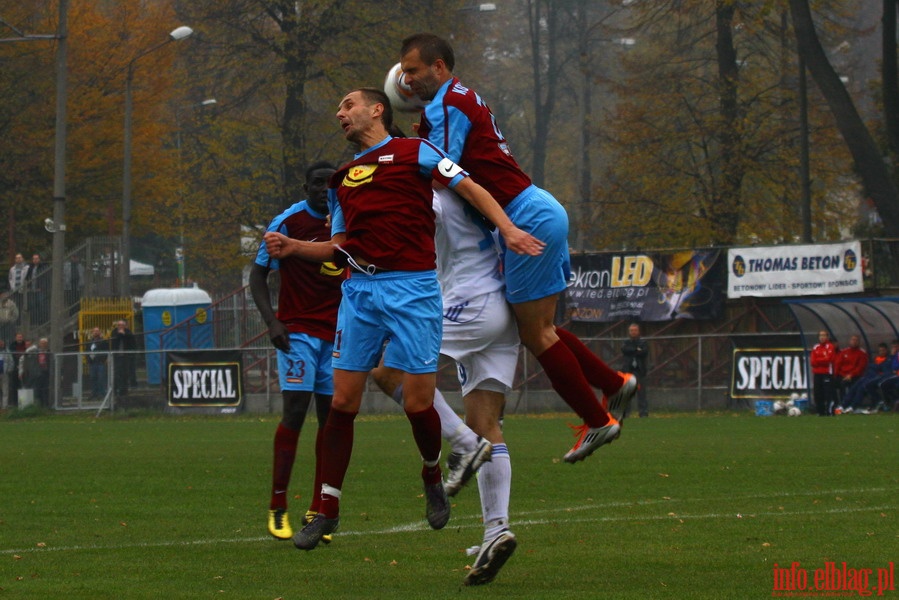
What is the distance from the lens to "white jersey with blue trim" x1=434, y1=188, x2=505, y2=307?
6.99 meters

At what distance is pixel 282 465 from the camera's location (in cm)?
854

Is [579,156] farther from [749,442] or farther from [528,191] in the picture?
[528,191]

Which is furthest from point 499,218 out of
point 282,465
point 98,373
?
point 98,373

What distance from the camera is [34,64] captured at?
37781 mm

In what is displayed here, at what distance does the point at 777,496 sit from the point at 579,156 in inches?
2360

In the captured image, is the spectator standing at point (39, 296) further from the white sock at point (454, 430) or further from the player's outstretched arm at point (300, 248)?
the white sock at point (454, 430)

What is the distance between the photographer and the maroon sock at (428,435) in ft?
22.8

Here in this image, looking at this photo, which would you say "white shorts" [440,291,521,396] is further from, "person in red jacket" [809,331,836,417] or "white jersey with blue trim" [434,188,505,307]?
"person in red jacket" [809,331,836,417]

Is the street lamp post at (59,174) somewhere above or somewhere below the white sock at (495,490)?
above

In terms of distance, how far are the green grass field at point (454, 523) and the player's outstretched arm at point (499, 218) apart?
4.92ft

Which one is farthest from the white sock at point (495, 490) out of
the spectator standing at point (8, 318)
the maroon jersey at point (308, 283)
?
the spectator standing at point (8, 318)

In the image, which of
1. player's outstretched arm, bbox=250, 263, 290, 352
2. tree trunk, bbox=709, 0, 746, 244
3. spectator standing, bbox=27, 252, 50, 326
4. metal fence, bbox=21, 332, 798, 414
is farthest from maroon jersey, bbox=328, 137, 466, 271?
tree trunk, bbox=709, 0, 746, 244

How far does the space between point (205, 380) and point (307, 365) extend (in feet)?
64.8

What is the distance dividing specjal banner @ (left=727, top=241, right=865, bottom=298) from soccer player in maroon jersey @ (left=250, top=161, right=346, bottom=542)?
21.1m
